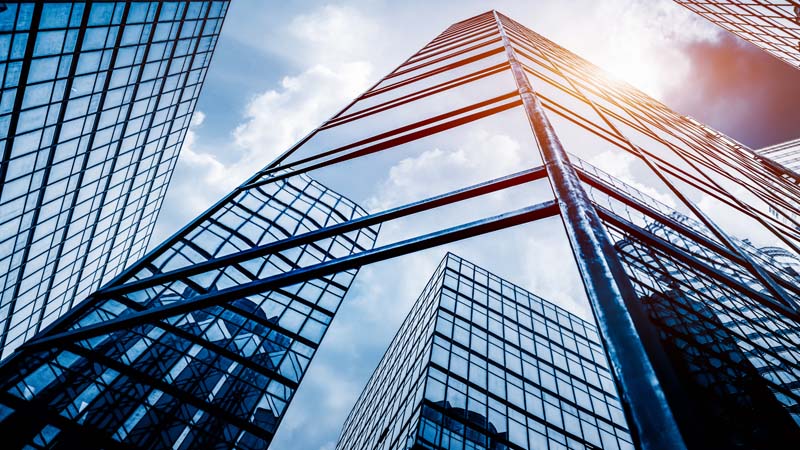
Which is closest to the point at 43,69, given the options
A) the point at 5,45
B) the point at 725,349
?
the point at 5,45

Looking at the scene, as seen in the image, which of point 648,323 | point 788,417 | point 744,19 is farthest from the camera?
point 744,19

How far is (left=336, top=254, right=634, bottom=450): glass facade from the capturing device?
51.5ft

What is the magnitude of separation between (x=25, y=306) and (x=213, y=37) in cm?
2033

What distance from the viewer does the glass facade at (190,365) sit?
9.45 m

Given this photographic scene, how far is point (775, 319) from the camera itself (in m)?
17.0

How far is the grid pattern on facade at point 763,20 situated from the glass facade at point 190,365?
20478 millimetres

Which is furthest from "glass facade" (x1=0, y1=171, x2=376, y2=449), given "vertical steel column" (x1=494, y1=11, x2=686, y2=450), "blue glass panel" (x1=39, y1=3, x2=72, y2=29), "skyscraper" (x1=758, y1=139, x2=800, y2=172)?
"skyscraper" (x1=758, y1=139, x2=800, y2=172)

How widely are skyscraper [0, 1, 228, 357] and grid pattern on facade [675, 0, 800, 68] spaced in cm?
2723

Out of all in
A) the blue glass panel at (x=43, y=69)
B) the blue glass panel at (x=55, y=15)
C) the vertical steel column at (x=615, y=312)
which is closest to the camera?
the vertical steel column at (x=615, y=312)

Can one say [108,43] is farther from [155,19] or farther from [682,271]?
[682,271]

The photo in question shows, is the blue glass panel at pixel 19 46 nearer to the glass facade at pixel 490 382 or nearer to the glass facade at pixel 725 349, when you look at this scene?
the glass facade at pixel 490 382

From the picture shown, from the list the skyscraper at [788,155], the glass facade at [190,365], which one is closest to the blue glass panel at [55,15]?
the glass facade at [190,365]

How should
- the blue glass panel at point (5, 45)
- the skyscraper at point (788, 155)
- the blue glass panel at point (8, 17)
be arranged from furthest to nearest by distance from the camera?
the skyscraper at point (788, 155) < the blue glass panel at point (5, 45) < the blue glass panel at point (8, 17)

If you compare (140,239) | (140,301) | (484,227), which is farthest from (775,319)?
(140,239)
